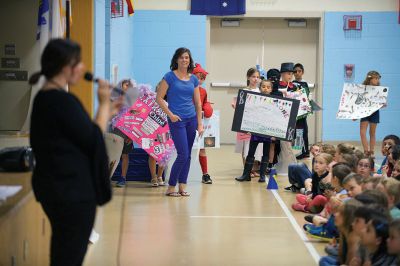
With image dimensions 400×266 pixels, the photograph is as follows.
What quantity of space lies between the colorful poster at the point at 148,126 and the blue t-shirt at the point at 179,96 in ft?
2.04

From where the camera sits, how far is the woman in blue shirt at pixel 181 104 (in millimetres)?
7590

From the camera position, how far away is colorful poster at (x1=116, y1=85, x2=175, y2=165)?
27.2 ft

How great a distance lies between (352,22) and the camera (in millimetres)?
13383

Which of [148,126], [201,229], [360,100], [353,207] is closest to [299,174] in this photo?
[148,126]

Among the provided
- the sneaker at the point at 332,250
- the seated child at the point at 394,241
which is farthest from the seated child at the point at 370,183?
the seated child at the point at 394,241

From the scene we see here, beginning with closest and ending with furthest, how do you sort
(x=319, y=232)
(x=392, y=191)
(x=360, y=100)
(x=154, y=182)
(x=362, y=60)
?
1. (x=392, y=191)
2. (x=319, y=232)
3. (x=154, y=182)
4. (x=360, y=100)
5. (x=362, y=60)

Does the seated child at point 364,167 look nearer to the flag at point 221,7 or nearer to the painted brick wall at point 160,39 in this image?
the flag at point 221,7

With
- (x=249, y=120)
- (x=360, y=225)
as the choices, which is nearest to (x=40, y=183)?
(x=360, y=225)

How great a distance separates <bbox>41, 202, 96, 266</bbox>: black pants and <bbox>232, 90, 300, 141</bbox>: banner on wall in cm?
589

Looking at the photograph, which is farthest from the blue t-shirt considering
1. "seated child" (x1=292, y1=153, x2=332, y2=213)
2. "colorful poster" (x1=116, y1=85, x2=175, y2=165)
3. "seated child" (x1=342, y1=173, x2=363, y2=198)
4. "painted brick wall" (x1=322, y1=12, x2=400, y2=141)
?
"painted brick wall" (x1=322, y1=12, x2=400, y2=141)

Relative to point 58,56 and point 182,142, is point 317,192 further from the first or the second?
point 58,56

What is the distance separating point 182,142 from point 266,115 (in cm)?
183

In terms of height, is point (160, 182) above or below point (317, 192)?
below

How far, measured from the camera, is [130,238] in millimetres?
5914
